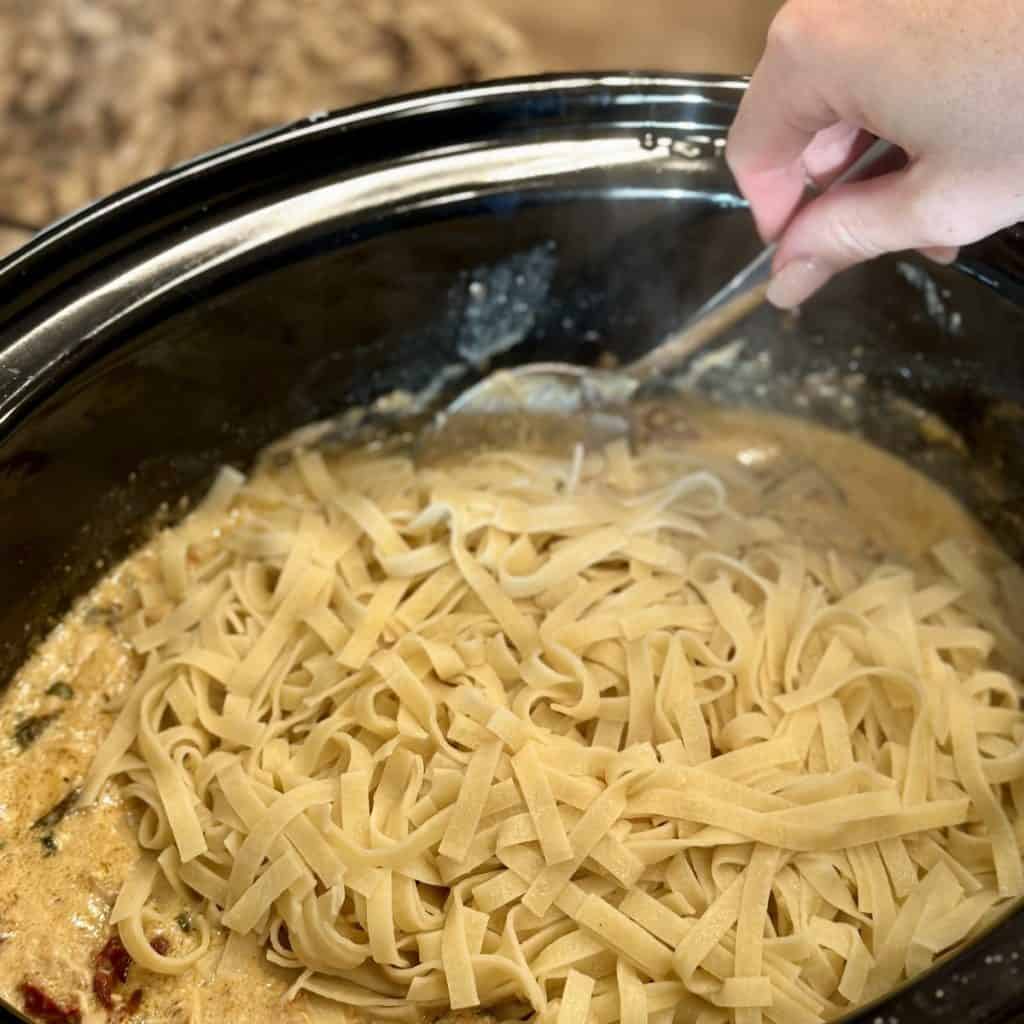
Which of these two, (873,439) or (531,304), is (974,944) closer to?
(873,439)

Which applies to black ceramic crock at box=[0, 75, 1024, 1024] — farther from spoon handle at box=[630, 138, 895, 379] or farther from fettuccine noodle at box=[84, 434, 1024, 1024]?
fettuccine noodle at box=[84, 434, 1024, 1024]

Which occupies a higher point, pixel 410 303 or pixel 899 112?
pixel 899 112

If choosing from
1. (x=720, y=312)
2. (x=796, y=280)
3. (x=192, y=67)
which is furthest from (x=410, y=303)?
(x=192, y=67)

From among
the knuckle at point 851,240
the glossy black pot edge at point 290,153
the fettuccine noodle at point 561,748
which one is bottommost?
the fettuccine noodle at point 561,748

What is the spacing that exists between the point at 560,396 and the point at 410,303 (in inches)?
11.5

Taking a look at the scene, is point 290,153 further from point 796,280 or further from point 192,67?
point 192,67

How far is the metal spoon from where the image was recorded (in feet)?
6.16

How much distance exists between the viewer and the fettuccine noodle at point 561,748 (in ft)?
4.36

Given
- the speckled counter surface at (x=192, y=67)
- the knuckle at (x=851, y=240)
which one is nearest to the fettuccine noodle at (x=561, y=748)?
the knuckle at (x=851, y=240)

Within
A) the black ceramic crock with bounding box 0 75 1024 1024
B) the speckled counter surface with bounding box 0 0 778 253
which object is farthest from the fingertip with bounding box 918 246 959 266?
the speckled counter surface with bounding box 0 0 778 253

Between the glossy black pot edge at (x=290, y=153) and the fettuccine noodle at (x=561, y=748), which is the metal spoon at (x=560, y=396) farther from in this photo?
the glossy black pot edge at (x=290, y=153)

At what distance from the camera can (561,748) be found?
1.45 meters

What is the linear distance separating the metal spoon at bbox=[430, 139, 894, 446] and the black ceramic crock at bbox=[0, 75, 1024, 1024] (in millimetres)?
37

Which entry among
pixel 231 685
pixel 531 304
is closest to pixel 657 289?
pixel 531 304
